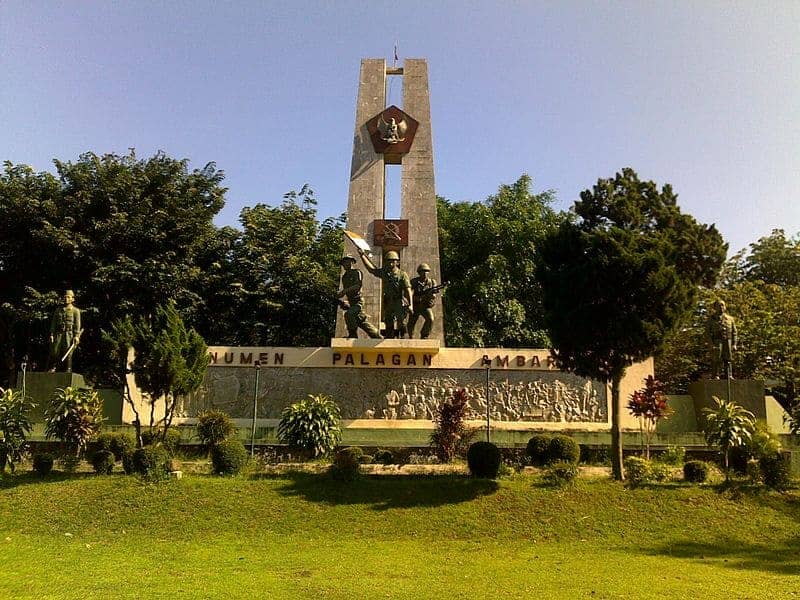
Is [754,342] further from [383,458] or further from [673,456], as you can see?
[383,458]

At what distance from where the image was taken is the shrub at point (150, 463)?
11359 millimetres

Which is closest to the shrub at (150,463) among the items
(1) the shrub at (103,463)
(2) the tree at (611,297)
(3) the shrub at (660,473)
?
(1) the shrub at (103,463)

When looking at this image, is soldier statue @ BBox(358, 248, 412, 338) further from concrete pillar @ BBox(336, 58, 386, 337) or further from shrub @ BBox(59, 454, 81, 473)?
shrub @ BBox(59, 454, 81, 473)

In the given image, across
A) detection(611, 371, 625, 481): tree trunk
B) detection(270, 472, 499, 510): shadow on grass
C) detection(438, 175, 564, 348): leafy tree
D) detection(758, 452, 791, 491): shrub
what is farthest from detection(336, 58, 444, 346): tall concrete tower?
detection(758, 452, 791, 491): shrub

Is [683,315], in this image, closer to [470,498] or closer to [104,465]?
[470,498]

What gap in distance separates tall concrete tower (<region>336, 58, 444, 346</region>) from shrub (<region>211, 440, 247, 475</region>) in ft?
25.0

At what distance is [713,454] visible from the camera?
1401cm

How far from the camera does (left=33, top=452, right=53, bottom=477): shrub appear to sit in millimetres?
11797

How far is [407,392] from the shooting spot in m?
17.6

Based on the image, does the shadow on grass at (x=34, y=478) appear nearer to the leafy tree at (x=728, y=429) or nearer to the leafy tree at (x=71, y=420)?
the leafy tree at (x=71, y=420)

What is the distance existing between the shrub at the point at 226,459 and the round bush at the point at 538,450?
16.2 feet

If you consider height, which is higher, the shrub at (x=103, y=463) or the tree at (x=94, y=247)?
the tree at (x=94, y=247)

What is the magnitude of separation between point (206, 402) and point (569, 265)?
9699mm

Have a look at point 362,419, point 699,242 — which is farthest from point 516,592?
point 699,242
